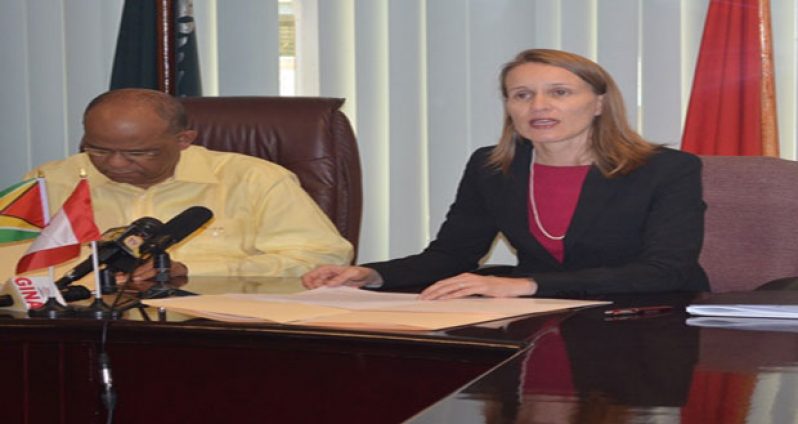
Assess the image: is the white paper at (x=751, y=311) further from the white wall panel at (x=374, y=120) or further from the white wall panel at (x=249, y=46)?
the white wall panel at (x=249, y=46)

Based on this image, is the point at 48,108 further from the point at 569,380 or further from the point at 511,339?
the point at 569,380

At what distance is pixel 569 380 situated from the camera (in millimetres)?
1453

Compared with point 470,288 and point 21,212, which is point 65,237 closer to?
point 21,212

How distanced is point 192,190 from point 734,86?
1.73 m

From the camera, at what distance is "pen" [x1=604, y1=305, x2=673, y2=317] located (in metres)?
2.01

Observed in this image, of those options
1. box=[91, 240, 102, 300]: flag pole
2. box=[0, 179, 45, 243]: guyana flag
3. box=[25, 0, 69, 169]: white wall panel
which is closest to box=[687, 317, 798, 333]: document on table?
box=[91, 240, 102, 300]: flag pole

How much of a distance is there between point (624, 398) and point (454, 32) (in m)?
3.13

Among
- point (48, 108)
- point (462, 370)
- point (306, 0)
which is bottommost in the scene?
point (462, 370)

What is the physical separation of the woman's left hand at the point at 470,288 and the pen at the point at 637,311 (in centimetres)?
27

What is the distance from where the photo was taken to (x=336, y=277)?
8.38 ft

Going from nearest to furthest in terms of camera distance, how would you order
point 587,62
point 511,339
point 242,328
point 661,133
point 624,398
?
point 624,398
point 511,339
point 242,328
point 587,62
point 661,133

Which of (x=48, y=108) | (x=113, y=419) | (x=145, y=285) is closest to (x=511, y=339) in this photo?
(x=113, y=419)

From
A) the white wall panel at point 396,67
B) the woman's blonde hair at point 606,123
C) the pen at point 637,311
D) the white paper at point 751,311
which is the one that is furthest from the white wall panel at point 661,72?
the white paper at point 751,311

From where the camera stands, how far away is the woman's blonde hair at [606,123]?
8.95 ft
